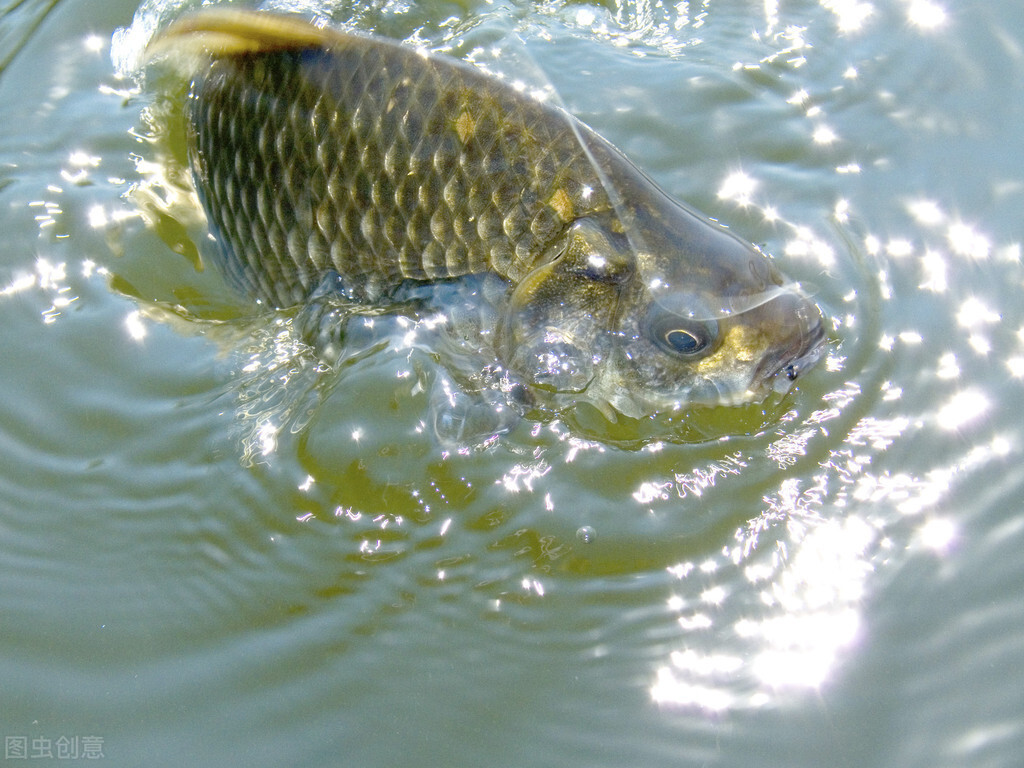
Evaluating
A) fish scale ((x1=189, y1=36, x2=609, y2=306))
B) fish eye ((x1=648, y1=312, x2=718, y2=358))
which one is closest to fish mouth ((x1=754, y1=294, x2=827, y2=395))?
fish eye ((x1=648, y1=312, x2=718, y2=358))

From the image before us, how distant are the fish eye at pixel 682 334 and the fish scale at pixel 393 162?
1.21 ft

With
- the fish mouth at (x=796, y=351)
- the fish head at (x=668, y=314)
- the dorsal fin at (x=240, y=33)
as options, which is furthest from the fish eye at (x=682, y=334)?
the dorsal fin at (x=240, y=33)

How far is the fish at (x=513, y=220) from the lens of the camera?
2473mm

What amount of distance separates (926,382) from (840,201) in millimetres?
959

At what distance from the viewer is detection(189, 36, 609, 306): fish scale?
250 centimetres

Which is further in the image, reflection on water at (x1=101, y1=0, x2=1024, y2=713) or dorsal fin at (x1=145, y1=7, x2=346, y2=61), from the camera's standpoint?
dorsal fin at (x1=145, y1=7, x2=346, y2=61)

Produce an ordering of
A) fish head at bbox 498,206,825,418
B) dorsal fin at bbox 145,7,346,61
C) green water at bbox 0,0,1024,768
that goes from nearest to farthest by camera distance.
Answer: green water at bbox 0,0,1024,768 → fish head at bbox 498,206,825,418 → dorsal fin at bbox 145,7,346,61

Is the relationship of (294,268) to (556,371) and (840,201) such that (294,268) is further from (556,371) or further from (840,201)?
(840,201)

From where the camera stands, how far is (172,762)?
82.7 inches

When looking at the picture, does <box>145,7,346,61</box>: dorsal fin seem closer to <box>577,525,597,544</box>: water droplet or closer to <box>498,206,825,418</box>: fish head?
<box>498,206,825,418</box>: fish head

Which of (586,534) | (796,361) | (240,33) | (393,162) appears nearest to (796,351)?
(796,361)

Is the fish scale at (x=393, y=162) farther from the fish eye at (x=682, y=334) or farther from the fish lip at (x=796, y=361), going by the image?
the fish lip at (x=796, y=361)

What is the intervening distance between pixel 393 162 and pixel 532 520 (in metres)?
1.10

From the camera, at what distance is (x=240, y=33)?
8.93 feet
